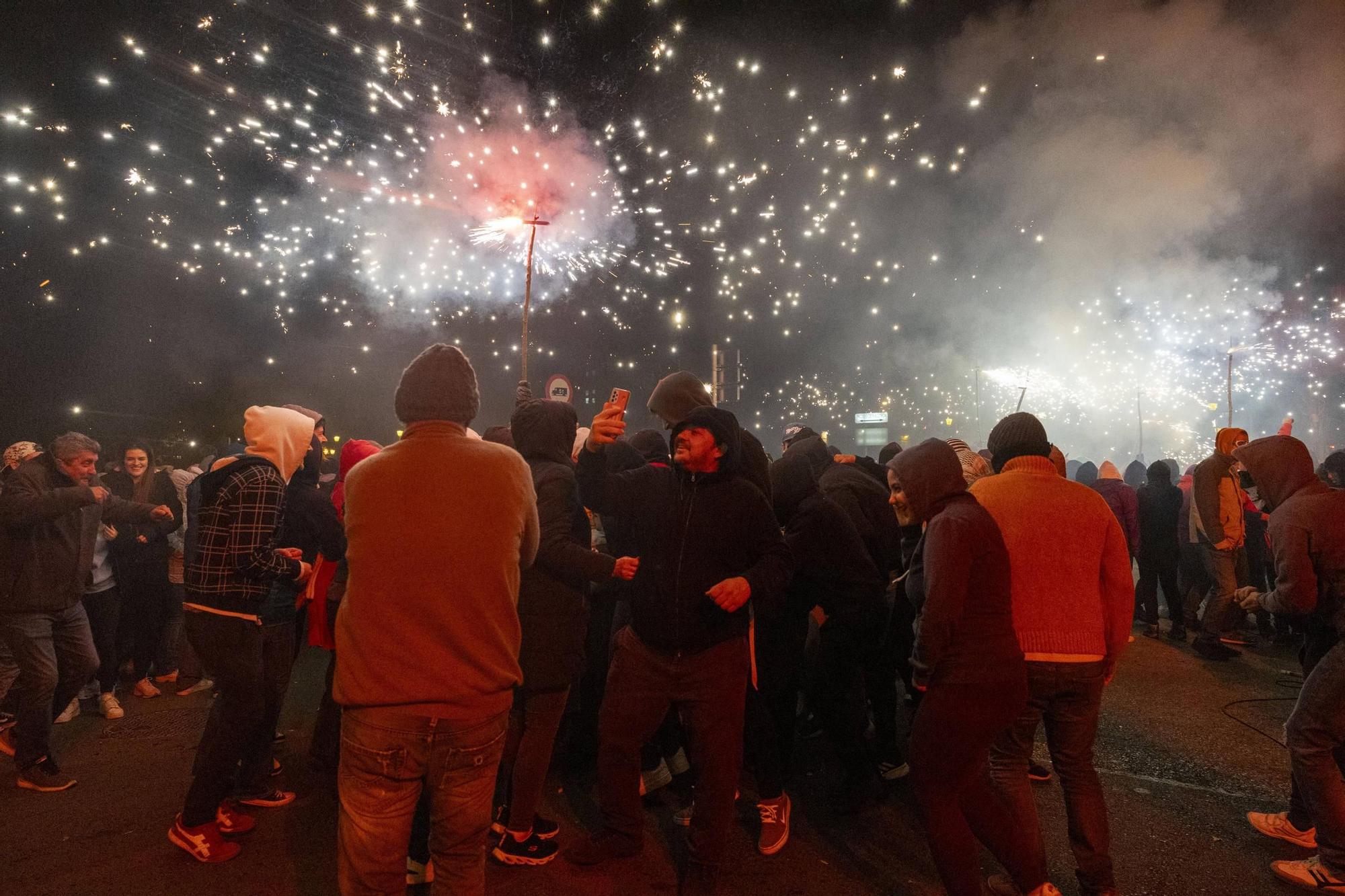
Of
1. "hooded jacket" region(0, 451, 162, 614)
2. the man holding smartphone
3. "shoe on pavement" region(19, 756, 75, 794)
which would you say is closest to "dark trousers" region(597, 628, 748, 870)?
the man holding smartphone

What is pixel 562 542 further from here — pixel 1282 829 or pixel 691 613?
pixel 1282 829

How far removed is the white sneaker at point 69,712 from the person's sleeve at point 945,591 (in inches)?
246

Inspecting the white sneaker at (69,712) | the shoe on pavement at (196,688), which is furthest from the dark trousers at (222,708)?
the shoe on pavement at (196,688)

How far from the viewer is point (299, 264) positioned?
62.7 ft

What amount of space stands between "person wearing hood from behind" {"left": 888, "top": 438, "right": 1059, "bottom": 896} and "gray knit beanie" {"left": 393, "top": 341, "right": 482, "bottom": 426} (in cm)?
190

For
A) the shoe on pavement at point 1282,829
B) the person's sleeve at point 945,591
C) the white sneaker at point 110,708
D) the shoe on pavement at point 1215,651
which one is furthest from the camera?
the shoe on pavement at point 1215,651

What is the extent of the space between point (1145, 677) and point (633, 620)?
6.02 metres

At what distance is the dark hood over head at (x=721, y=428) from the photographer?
2982mm

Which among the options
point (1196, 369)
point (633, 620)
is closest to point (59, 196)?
point (633, 620)

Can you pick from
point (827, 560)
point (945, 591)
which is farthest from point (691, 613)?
point (827, 560)

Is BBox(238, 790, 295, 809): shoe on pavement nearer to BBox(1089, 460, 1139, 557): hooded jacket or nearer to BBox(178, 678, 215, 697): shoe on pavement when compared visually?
BBox(178, 678, 215, 697): shoe on pavement

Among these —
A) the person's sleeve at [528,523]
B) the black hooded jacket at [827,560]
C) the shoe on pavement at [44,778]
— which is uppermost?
the person's sleeve at [528,523]

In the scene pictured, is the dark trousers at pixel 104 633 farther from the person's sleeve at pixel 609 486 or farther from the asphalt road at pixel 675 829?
the person's sleeve at pixel 609 486

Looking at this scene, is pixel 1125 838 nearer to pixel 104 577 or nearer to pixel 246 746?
pixel 246 746
